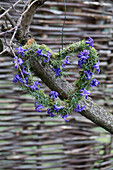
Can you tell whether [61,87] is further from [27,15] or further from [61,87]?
[27,15]

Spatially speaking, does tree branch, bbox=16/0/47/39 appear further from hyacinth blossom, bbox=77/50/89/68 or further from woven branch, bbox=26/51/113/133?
hyacinth blossom, bbox=77/50/89/68

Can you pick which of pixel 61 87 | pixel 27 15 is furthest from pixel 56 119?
pixel 27 15

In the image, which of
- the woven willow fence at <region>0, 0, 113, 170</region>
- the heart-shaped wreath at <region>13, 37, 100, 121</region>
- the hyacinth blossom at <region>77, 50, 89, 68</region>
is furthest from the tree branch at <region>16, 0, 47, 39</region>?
the woven willow fence at <region>0, 0, 113, 170</region>

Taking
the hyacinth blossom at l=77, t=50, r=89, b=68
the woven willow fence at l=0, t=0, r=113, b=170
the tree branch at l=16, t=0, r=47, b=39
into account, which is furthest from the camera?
the woven willow fence at l=0, t=0, r=113, b=170

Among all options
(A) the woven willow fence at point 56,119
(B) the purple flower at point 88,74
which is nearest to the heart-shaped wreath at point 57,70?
(B) the purple flower at point 88,74

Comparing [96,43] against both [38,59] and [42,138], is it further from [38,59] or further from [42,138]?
[38,59]

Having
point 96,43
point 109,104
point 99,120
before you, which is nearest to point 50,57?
point 99,120

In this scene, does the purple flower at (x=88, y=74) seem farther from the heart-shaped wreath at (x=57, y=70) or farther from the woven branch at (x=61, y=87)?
the woven branch at (x=61, y=87)
